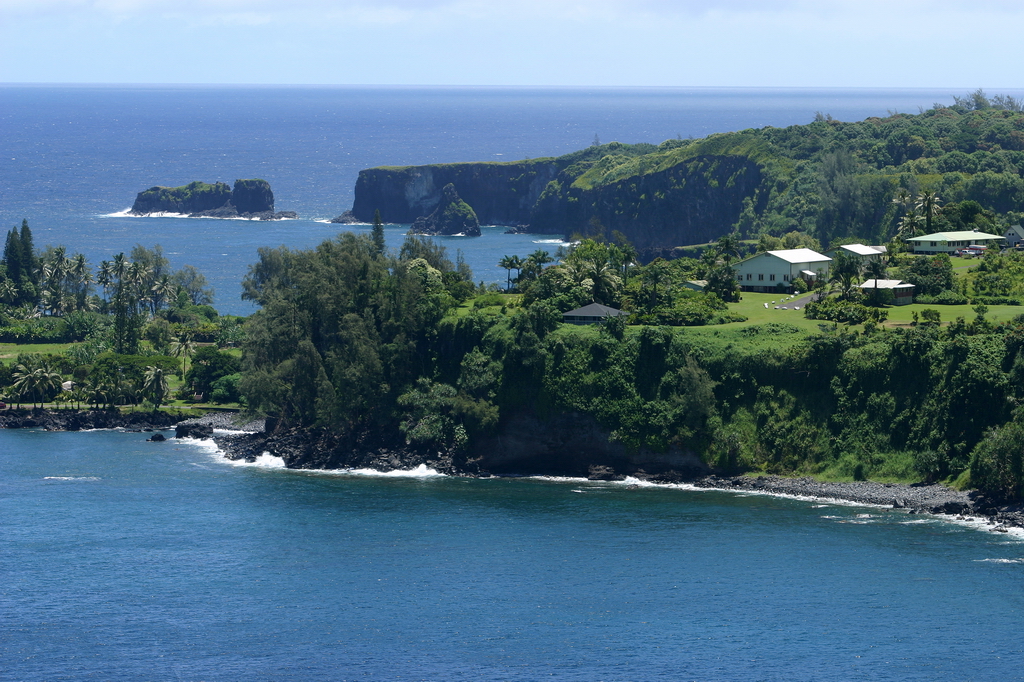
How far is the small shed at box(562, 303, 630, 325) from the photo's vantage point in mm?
106750

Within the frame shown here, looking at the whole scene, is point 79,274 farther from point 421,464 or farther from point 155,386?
point 421,464

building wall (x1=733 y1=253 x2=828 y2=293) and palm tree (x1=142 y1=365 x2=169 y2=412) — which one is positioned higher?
building wall (x1=733 y1=253 x2=828 y2=293)

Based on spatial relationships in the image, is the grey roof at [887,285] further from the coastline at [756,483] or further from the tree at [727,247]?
the coastline at [756,483]

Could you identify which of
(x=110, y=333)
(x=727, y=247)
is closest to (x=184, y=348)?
(x=110, y=333)

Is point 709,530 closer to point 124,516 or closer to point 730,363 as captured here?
point 730,363

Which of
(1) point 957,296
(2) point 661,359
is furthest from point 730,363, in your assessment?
(1) point 957,296

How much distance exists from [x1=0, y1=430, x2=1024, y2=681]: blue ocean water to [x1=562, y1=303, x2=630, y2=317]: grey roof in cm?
1692

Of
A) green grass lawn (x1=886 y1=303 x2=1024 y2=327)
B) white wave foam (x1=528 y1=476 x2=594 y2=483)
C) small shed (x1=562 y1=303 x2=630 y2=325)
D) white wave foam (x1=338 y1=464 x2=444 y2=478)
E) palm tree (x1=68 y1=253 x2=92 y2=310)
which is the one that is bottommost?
white wave foam (x1=338 y1=464 x2=444 y2=478)

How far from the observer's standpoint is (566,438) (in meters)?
99.2

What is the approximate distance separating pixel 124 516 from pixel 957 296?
71.9 m

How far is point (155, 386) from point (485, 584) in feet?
194

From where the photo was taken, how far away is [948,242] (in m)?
138

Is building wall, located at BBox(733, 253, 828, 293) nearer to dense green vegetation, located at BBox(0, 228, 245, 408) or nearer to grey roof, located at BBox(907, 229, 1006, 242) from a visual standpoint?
grey roof, located at BBox(907, 229, 1006, 242)

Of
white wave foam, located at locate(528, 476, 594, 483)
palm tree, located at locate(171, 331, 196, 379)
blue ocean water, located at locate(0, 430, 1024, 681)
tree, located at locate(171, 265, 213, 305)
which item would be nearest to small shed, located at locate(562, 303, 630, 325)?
white wave foam, located at locate(528, 476, 594, 483)
